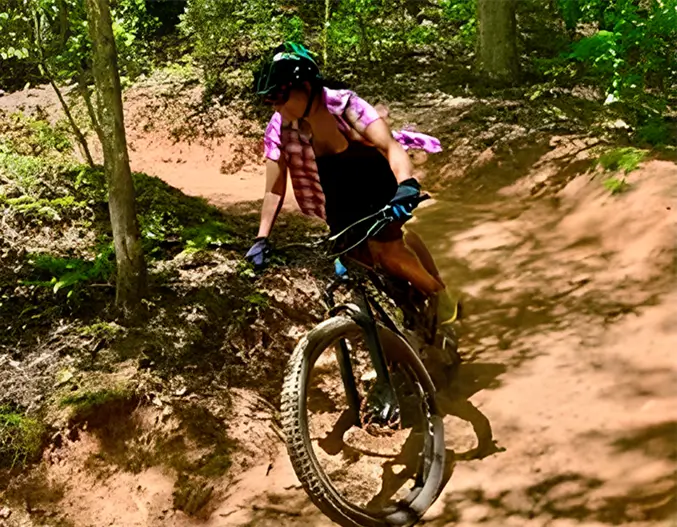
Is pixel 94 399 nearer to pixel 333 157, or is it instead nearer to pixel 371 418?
pixel 371 418

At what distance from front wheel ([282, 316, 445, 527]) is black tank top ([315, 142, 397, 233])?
62cm

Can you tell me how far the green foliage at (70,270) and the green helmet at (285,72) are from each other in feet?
7.71

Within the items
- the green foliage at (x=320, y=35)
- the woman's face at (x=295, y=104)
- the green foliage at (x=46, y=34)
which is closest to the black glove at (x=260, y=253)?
the woman's face at (x=295, y=104)

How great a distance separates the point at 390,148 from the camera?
116 inches

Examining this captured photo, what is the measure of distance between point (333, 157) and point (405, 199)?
24.5 inches

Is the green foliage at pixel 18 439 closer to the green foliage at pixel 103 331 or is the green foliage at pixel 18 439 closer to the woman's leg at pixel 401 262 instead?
the green foliage at pixel 103 331

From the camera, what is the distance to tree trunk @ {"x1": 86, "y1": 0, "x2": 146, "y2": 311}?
3820mm

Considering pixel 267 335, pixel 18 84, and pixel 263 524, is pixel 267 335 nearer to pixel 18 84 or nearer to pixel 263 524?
pixel 263 524

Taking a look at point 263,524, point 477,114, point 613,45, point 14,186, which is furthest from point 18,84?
point 263,524

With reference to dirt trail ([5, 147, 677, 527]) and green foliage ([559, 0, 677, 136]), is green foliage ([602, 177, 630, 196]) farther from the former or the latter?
green foliage ([559, 0, 677, 136])

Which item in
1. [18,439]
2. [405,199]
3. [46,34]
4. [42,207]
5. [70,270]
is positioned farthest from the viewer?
[46,34]

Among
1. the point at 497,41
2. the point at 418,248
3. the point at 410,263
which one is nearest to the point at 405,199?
the point at 410,263

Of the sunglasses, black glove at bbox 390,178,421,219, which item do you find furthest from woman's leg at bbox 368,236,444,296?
the sunglasses

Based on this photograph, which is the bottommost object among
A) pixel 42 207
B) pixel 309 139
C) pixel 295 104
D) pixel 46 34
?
pixel 42 207
